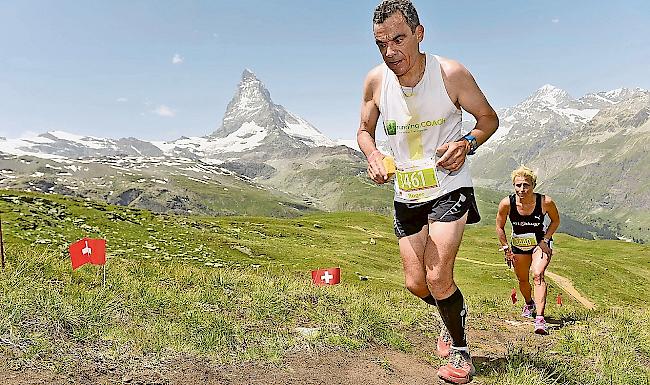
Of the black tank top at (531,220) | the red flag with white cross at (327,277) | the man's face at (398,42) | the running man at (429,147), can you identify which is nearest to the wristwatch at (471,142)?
the running man at (429,147)

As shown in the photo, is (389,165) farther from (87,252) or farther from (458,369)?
(87,252)

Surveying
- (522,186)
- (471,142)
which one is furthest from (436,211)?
(522,186)

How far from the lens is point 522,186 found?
11.4m

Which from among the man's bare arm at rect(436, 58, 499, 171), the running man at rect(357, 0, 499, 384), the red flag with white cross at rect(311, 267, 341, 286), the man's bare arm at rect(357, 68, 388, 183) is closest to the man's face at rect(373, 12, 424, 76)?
the running man at rect(357, 0, 499, 384)

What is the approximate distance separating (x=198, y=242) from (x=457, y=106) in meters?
35.1

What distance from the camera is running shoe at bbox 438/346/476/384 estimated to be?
20.5 ft

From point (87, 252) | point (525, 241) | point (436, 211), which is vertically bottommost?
point (87, 252)

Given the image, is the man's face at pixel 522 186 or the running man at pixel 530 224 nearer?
the man's face at pixel 522 186

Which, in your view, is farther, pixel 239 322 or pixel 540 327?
pixel 540 327

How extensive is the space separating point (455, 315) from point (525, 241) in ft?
21.2

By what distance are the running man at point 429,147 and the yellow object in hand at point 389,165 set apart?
0.05 meters

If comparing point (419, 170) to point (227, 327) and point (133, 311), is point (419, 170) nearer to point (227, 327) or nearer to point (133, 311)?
point (227, 327)

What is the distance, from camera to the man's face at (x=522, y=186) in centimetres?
1133

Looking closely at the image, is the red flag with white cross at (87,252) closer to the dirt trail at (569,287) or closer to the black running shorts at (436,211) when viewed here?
the black running shorts at (436,211)
